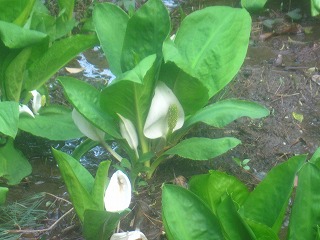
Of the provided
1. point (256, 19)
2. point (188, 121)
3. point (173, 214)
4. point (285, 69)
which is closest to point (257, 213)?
point (173, 214)

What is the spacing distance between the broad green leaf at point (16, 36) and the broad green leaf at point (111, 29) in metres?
0.22

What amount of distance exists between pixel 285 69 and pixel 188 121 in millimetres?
1139

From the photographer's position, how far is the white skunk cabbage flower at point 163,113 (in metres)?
2.22

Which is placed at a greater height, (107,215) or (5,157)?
(107,215)

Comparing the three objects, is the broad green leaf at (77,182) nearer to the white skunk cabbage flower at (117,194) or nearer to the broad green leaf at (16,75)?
the white skunk cabbage flower at (117,194)

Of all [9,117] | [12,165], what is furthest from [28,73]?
[9,117]

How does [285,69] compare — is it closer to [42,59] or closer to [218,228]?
[42,59]

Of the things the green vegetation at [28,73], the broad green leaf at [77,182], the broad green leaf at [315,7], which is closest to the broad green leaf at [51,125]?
the green vegetation at [28,73]

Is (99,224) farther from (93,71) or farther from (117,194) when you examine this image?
(93,71)

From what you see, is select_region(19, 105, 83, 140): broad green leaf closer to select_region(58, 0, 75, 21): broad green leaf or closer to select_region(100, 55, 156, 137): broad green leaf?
select_region(100, 55, 156, 137): broad green leaf

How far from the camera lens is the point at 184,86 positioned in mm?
2229

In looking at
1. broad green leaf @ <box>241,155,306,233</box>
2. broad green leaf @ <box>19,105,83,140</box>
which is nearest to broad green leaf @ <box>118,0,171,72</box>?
broad green leaf @ <box>19,105,83,140</box>

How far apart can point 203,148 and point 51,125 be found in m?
0.58

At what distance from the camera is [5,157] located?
2438 millimetres
